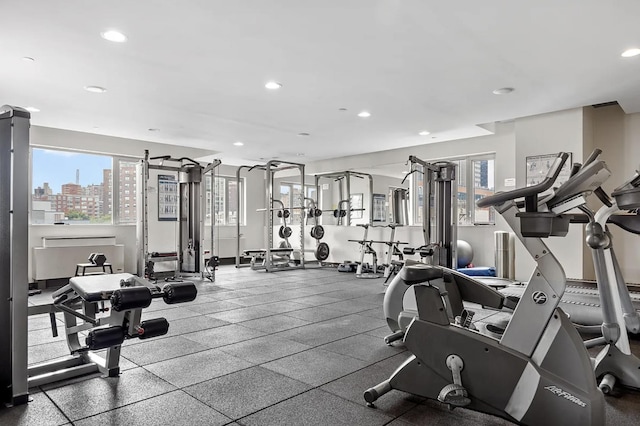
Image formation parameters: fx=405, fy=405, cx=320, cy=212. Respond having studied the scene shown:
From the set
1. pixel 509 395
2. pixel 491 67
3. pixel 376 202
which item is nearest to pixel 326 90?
pixel 491 67

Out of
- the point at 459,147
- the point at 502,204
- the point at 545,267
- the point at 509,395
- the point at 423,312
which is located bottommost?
the point at 509,395

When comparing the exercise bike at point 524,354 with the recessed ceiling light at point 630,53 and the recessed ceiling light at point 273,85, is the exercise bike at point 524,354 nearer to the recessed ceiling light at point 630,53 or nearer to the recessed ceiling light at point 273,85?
the recessed ceiling light at point 630,53

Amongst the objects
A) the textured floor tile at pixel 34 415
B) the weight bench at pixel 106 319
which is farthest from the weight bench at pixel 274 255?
the textured floor tile at pixel 34 415

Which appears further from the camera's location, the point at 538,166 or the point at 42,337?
the point at 538,166

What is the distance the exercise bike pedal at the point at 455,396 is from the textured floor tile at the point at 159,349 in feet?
6.39

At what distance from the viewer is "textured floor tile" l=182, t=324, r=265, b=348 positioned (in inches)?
130

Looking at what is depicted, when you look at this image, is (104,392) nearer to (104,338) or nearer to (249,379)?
(104,338)

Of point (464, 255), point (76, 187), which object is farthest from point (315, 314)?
point (76, 187)

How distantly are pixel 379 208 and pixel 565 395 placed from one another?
325 inches

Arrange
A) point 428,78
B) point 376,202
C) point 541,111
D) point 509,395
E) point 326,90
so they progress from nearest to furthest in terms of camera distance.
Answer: point 509,395 → point 428,78 → point 326,90 → point 541,111 → point 376,202

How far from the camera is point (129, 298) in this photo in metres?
1.97

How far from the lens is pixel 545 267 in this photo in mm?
1853

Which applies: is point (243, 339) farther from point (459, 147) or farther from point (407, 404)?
point (459, 147)

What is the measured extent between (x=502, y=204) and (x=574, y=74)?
3073 mm
